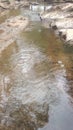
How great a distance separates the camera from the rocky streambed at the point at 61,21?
1232 inches

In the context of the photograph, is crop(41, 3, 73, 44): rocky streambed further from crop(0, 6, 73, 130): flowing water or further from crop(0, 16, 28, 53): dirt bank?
crop(0, 16, 28, 53): dirt bank

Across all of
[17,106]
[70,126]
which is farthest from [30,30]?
[70,126]

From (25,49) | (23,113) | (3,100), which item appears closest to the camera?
(23,113)

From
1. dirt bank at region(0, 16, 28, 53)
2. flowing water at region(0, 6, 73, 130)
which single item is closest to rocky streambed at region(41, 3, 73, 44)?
flowing water at region(0, 6, 73, 130)

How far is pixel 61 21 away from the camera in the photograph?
37906 mm

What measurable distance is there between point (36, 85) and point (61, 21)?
19882 millimetres

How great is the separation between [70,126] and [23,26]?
2524cm

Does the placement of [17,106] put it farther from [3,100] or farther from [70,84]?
[70,84]

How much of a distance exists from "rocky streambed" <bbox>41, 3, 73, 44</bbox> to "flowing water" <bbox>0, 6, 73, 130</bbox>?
131cm

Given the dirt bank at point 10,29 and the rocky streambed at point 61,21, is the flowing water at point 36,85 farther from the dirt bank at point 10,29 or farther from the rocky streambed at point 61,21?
the rocky streambed at point 61,21

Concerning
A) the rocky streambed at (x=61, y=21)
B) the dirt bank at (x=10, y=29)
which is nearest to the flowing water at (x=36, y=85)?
the dirt bank at (x=10, y=29)

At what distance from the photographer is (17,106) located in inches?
649

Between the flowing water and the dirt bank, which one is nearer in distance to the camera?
the flowing water

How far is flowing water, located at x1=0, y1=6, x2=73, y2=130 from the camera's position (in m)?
14.9
